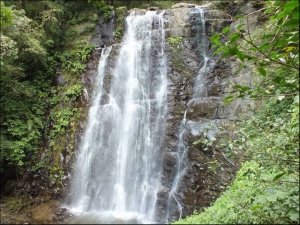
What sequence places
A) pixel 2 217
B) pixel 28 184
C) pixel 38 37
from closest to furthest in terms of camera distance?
1. pixel 2 217
2. pixel 28 184
3. pixel 38 37

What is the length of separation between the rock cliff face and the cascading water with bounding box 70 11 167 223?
35cm

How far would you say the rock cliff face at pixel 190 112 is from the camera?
6.34 m

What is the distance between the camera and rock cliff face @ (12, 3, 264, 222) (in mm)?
6340

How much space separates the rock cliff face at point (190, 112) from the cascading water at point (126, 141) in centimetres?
35

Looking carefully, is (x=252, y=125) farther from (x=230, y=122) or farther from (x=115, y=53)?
(x=115, y=53)

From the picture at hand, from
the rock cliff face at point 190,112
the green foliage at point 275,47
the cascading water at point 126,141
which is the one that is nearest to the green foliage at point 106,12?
the rock cliff face at point 190,112

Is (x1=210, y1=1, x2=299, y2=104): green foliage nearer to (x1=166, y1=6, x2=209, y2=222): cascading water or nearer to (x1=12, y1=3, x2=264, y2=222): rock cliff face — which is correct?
(x1=12, y1=3, x2=264, y2=222): rock cliff face

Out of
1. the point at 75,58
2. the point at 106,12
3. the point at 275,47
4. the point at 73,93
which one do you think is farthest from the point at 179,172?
the point at 106,12

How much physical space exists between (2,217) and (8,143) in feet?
8.25

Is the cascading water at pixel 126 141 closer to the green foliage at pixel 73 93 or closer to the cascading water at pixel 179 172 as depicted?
the cascading water at pixel 179 172

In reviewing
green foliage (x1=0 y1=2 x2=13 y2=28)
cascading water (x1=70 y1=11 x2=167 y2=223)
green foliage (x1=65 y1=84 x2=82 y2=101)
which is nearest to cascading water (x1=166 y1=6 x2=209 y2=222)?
cascading water (x1=70 y1=11 x2=167 y2=223)

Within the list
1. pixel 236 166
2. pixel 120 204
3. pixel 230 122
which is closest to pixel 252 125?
pixel 236 166

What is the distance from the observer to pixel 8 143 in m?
7.85

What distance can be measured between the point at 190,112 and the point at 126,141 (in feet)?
9.14
